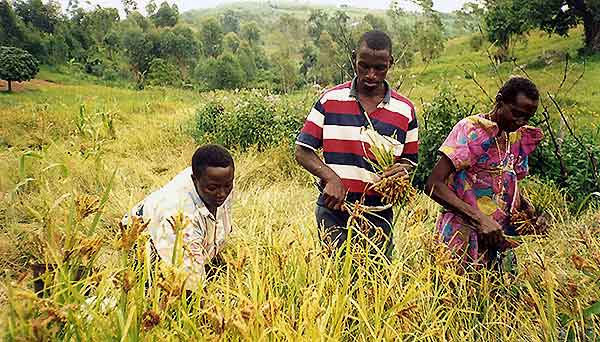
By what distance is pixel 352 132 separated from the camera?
7.05 ft

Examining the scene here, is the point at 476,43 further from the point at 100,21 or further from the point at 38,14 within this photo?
the point at 100,21

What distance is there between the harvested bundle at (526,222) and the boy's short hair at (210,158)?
1168 mm

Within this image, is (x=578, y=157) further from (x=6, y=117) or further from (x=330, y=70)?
(x=330, y=70)

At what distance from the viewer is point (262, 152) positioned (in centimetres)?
608

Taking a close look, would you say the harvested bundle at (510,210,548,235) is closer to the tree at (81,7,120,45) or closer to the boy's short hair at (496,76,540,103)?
the boy's short hair at (496,76,540,103)

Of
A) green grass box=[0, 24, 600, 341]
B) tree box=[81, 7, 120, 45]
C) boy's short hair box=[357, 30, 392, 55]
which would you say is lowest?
tree box=[81, 7, 120, 45]

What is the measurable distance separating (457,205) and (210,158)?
99cm

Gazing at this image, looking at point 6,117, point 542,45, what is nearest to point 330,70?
point 542,45

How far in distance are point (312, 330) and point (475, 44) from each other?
29.9 meters

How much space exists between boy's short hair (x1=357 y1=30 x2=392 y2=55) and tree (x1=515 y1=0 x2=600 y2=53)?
18.7m

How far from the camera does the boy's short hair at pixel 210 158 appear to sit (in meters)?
2.10

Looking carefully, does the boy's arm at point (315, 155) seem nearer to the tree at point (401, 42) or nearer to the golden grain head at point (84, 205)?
the tree at point (401, 42)

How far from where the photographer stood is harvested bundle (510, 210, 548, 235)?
81.0 inches

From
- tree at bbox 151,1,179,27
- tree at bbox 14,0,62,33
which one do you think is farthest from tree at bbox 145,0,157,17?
tree at bbox 14,0,62,33
